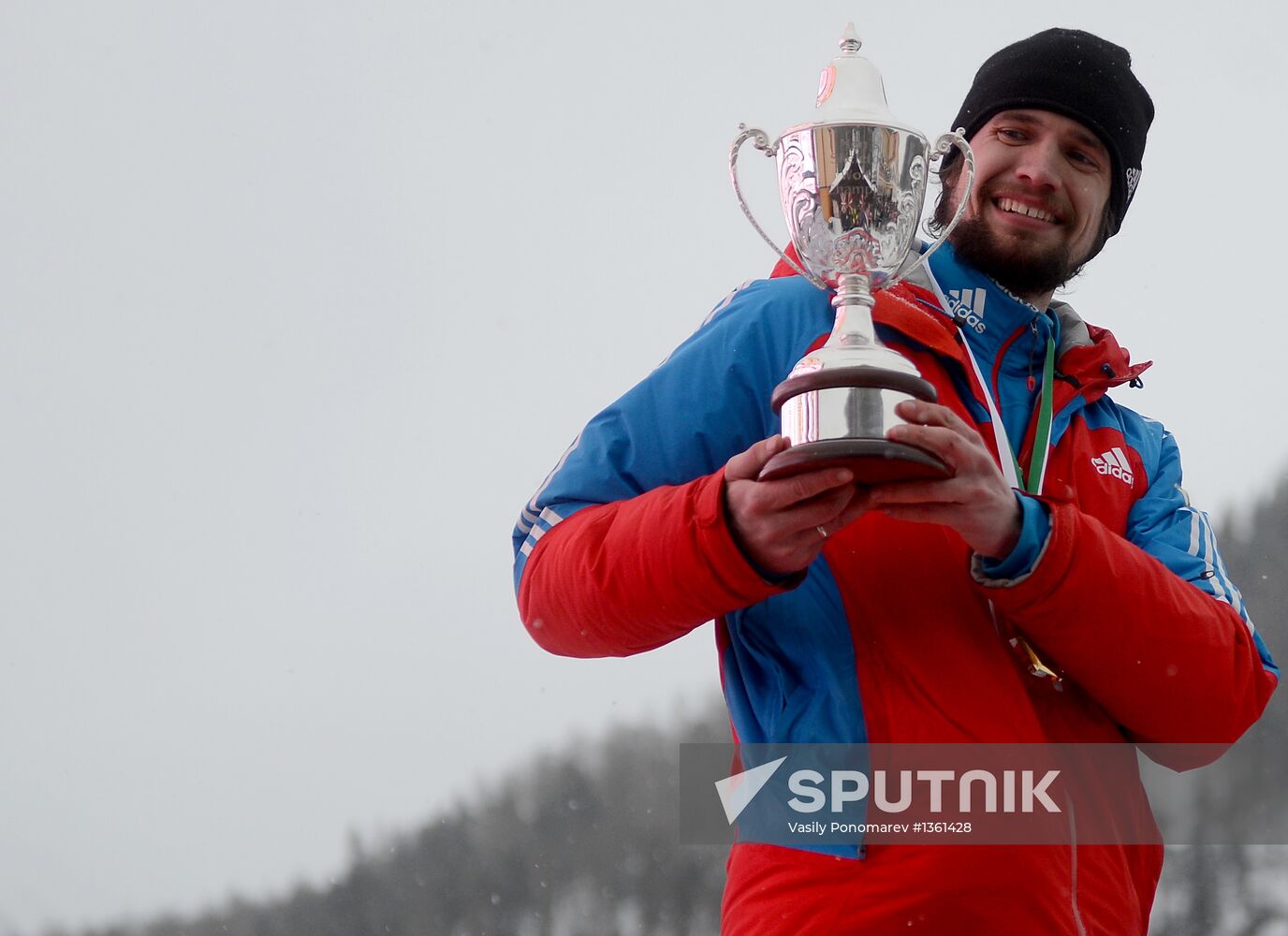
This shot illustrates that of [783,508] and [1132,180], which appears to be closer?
[783,508]

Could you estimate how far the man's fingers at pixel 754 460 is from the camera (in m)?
1.37

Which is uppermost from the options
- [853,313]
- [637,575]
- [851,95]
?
[851,95]

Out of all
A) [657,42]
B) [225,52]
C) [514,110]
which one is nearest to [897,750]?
[657,42]

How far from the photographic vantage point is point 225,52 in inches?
1054

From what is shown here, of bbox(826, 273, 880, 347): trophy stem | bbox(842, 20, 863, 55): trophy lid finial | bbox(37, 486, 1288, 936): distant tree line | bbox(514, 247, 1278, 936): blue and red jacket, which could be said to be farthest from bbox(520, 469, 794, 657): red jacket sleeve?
bbox(37, 486, 1288, 936): distant tree line

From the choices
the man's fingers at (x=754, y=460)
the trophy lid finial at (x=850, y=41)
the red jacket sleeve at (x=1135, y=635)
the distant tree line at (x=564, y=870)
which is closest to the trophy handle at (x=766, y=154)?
the trophy lid finial at (x=850, y=41)

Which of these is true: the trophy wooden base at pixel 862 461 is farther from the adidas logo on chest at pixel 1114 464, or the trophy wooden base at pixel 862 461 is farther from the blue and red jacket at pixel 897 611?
the adidas logo on chest at pixel 1114 464

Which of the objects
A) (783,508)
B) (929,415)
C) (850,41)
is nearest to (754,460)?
(783,508)

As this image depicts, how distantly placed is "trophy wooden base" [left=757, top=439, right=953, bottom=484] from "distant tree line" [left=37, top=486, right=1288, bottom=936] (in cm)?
794

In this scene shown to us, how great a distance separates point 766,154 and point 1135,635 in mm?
735

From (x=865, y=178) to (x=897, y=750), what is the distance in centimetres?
67

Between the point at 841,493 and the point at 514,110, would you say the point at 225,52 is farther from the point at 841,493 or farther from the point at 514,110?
the point at 841,493

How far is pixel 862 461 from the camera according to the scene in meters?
1.32

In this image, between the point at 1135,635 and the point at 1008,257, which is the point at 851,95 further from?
the point at 1135,635
